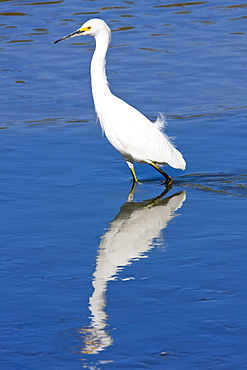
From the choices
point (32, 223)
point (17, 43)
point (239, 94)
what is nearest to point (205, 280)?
point (32, 223)

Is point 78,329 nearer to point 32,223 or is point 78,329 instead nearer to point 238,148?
point 32,223

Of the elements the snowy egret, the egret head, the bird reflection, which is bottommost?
the bird reflection

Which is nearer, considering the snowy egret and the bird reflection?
the bird reflection

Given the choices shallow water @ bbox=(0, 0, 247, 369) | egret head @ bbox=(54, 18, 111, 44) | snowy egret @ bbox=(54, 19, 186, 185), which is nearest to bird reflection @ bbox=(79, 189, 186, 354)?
shallow water @ bbox=(0, 0, 247, 369)

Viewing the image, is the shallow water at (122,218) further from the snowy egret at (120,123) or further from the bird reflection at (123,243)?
the snowy egret at (120,123)

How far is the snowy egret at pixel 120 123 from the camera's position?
23.0ft

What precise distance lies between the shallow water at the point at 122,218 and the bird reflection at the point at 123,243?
1 centimetres

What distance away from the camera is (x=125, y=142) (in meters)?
7.04

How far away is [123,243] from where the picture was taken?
546 cm

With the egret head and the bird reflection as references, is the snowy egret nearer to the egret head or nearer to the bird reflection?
the egret head

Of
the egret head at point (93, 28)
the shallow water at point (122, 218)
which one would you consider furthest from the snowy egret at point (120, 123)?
the shallow water at point (122, 218)

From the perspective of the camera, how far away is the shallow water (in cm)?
399

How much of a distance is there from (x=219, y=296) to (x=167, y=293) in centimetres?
33

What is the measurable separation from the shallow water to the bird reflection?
0.04ft
